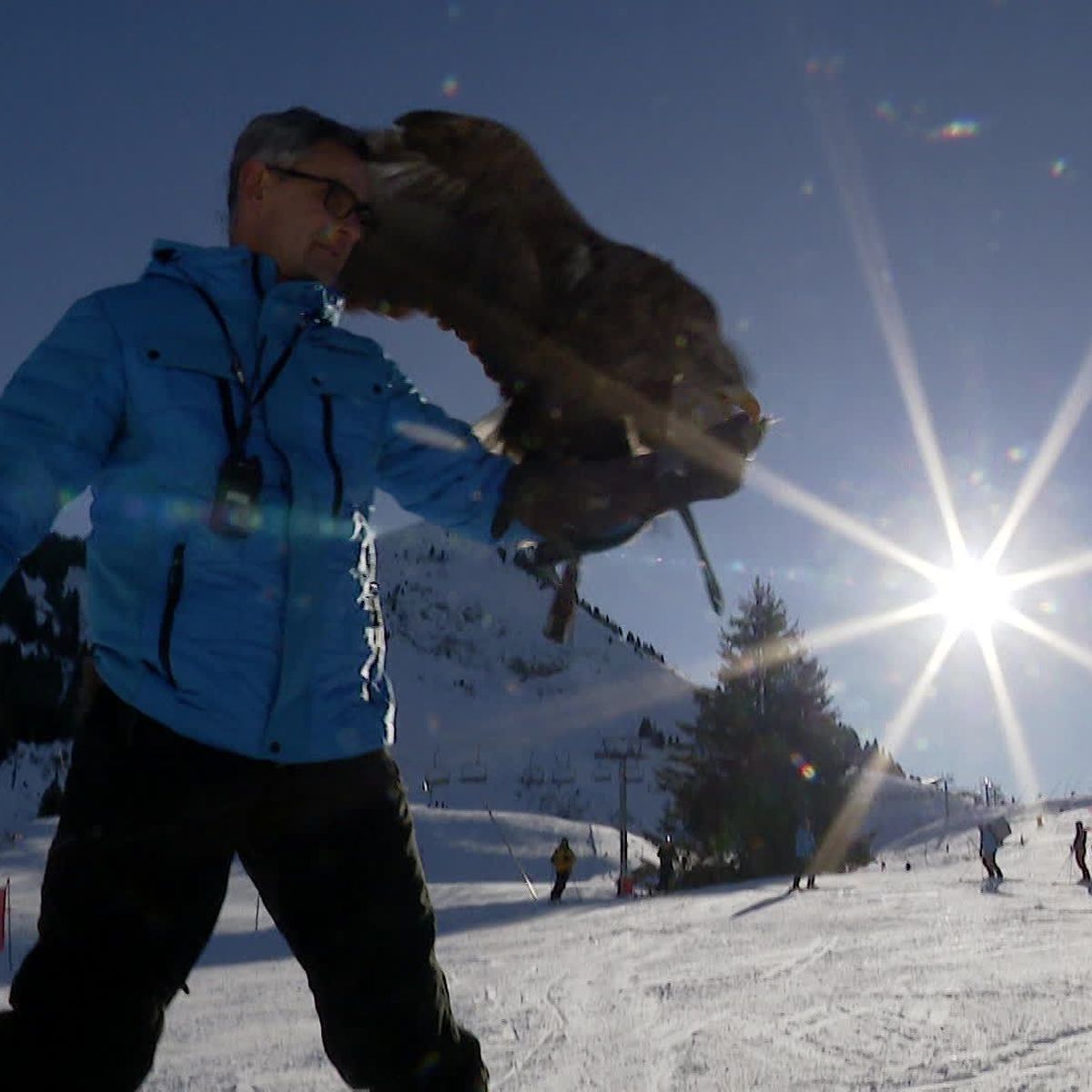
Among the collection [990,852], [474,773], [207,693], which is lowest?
[990,852]

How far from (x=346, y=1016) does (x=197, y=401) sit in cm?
108

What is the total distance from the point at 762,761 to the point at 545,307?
27.3m

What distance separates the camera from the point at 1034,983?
5.34 m

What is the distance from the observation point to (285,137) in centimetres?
210

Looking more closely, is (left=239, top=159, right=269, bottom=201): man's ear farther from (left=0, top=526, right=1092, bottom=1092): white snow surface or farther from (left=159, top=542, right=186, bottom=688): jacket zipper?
(left=0, top=526, right=1092, bottom=1092): white snow surface

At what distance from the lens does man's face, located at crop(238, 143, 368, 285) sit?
2104 mm

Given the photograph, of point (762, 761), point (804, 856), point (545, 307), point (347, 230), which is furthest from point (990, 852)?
point (347, 230)

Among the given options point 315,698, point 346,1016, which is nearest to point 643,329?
point 315,698

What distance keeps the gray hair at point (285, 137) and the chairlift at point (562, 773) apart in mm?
85285

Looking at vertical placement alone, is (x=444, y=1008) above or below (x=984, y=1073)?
above

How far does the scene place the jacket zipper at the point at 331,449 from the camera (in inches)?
76.3

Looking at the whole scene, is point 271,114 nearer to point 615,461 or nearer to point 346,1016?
point 615,461

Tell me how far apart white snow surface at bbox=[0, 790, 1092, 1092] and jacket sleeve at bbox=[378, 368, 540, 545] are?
2334 millimetres

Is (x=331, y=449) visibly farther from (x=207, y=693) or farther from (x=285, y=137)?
(x=285, y=137)
